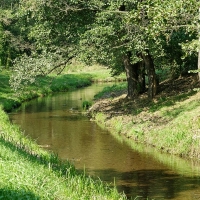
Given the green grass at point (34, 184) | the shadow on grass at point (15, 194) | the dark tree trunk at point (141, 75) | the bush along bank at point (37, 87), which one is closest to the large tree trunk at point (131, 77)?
the dark tree trunk at point (141, 75)

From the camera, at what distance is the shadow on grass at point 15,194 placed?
838 cm

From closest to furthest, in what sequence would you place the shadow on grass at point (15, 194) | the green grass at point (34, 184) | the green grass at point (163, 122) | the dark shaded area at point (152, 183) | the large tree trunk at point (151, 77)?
the shadow on grass at point (15, 194), the green grass at point (34, 184), the dark shaded area at point (152, 183), the green grass at point (163, 122), the large tree trunk at point (151, 77)

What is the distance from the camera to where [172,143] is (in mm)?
20781

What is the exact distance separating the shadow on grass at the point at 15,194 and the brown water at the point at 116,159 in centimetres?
507

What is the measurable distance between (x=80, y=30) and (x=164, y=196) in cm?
1539

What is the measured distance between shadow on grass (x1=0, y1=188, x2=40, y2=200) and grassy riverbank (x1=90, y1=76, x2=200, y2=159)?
454 inches

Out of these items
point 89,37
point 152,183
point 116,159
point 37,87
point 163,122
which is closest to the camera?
point 152,183

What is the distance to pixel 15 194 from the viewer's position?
28.0 ft

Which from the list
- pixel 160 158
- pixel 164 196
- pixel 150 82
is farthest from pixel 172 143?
pixel 150 82

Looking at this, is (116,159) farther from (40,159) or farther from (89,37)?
(89,37)

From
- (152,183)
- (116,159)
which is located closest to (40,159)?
(152,183)

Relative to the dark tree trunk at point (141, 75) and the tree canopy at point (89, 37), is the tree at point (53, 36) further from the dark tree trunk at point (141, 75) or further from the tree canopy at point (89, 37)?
the dark tree trunk at point (141, 75)

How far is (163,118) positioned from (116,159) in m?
5.52

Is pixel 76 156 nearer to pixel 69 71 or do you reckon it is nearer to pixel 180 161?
pixel 180 161
